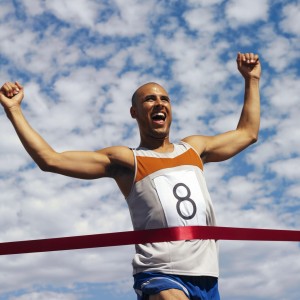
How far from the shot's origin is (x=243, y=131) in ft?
17.3

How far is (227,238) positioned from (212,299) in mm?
528

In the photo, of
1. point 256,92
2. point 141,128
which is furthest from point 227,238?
point 256,92

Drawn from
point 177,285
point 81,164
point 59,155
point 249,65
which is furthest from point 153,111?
point 177,285

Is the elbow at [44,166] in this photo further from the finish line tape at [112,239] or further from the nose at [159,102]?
the nose at [159,102]

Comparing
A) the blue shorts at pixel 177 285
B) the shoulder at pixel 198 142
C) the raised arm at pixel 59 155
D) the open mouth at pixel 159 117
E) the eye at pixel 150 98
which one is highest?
the eye at pixel 150 98

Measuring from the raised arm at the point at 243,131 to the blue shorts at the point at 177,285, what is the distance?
4.32 ft

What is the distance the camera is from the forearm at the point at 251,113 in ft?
17.4

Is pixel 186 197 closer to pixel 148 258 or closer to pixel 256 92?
pixel 148 258

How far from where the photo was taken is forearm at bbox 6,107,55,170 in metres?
4.13

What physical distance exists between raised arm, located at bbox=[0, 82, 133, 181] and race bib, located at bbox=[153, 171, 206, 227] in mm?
376

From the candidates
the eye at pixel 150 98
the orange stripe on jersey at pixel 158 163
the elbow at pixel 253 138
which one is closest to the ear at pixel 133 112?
the eye at pixel 150 98

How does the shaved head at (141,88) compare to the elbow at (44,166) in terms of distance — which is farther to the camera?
the shaved head at (141,88)

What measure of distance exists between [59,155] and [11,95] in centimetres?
70

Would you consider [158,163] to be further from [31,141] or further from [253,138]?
[253,138]
